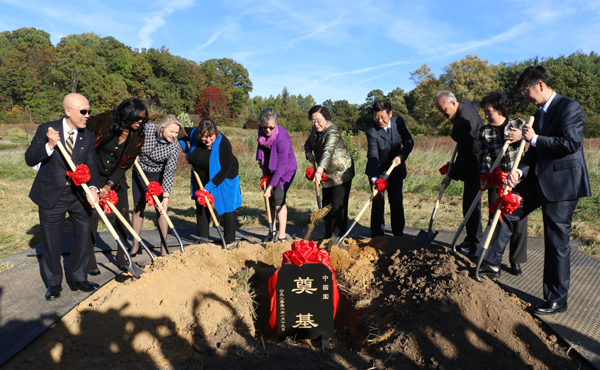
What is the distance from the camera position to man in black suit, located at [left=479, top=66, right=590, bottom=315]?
2.70m

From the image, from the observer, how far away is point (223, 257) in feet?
12.3

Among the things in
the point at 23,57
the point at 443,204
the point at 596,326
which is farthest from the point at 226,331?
the point at 23,57

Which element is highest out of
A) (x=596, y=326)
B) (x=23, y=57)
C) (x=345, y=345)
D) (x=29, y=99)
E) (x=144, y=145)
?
(x=23, y=57)

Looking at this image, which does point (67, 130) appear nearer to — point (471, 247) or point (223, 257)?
point (223, 257)

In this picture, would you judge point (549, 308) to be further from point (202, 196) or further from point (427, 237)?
point (202, 196)

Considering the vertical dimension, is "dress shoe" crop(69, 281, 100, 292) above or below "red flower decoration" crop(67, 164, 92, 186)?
below

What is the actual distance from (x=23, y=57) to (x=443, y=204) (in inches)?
1813

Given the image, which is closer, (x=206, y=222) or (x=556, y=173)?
Result: (x=556, y=173)

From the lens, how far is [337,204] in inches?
177

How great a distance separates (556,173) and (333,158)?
7.38 ft

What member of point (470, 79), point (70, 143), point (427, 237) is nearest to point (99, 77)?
point (470, 79)

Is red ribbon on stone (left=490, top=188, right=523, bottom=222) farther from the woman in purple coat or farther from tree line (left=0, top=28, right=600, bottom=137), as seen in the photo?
tree line (left=0, top=28, right=600, bottom=137)

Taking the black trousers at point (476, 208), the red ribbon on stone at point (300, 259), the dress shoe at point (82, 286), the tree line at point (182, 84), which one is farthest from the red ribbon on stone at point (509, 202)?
the tree line at point (182, 84)

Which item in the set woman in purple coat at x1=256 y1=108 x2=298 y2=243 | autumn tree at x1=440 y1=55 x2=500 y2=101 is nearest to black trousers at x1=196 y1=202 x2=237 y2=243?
woman in purple coat at x1=256 y1=108 x2=298 y2=243
